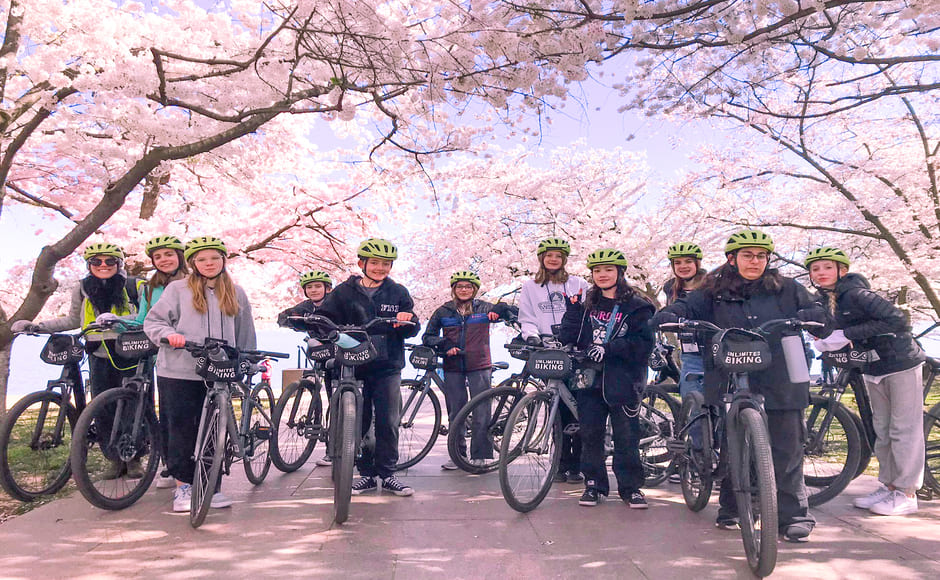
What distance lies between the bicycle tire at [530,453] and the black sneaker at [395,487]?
2.98ft

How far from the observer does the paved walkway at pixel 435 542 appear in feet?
11.2

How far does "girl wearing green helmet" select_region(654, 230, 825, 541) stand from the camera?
12.7 ft

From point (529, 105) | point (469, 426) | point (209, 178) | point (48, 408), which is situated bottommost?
point (469, 426)

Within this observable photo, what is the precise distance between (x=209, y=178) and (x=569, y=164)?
524 inches

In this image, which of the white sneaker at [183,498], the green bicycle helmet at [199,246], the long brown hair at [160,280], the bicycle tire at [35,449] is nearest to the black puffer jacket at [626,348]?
the green bicycle helmet at [199,246]

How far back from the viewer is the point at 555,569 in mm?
3436

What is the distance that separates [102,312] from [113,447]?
134cm

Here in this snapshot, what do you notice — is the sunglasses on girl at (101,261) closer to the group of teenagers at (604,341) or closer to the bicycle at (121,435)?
the group of teenagers at (604,341)

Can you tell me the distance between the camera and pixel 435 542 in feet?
12.8

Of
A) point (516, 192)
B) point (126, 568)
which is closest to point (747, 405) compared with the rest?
point (126, 568)

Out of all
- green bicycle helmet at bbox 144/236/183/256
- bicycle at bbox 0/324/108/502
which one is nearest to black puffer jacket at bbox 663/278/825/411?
green bicycle helmet at bbox 144/236/183/256

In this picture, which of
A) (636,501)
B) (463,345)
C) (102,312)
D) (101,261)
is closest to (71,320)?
(102,312)

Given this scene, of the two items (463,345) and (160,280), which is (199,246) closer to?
(160,280)

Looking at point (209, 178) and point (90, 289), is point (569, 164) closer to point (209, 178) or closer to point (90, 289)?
point (209, 178)
